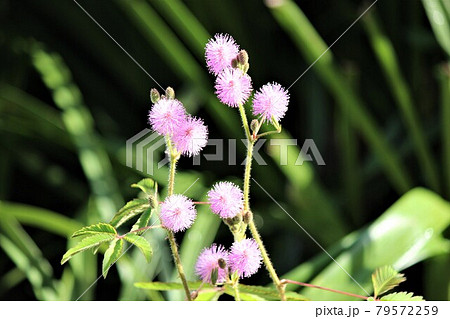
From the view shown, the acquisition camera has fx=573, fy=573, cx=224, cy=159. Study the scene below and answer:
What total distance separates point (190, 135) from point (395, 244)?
16.8 inches

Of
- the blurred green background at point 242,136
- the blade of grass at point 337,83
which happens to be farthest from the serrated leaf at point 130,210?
the blade of grass at point 337,83

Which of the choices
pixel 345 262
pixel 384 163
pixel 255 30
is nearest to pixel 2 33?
pixel 255 30

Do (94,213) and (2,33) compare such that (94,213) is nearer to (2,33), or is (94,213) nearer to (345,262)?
(345,262)

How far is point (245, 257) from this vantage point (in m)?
0.21

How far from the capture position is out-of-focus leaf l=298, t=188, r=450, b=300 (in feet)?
1.68

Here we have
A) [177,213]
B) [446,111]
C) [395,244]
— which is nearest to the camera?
[177,213]

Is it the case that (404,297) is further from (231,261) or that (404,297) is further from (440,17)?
(440,17)

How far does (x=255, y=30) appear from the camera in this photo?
1.02 m

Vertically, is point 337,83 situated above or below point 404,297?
above

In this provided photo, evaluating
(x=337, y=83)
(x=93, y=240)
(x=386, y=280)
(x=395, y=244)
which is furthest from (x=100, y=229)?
(x=337, y=83)

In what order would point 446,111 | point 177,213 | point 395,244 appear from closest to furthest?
point 177,213 < point 395,244 < point 446,111

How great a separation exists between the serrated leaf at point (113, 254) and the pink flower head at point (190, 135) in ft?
0.15

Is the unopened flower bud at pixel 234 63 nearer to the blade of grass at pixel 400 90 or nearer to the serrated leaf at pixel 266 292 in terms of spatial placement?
the serrated leaf at pixel 266 292

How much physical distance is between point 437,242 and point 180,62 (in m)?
0.42
